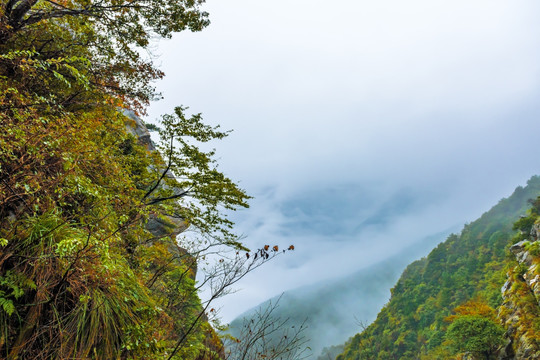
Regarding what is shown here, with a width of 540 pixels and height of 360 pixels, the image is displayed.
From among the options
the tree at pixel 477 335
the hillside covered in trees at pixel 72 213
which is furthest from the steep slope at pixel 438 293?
the hillside covered in trees at pixel 72 213

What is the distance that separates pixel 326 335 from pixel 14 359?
633 ft

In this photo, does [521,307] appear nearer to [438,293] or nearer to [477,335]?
[477,335]

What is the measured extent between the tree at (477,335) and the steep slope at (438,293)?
49.2 ft

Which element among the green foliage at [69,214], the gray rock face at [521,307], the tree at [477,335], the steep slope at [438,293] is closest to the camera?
the green foliage at [69,214]

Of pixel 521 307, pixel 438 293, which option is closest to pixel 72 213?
pixel 521 307

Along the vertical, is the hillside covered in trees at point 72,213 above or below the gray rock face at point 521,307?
above

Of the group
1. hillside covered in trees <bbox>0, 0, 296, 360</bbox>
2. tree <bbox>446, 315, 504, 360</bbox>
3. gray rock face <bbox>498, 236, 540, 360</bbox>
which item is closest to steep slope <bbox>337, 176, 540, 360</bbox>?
tree <bbox>446, 315, 504, 360</bbox>

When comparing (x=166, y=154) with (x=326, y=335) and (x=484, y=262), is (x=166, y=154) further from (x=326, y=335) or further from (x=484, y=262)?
(x=326, y=335)

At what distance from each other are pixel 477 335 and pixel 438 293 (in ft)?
188

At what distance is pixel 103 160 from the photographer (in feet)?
17.7

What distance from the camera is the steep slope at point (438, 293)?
6222cm

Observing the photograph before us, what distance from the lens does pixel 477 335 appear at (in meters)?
33.3

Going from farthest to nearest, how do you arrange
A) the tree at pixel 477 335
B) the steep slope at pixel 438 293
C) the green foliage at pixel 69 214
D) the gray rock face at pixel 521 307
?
the steep slope at pixel 438 293
the tree at pixel 477 335
the gray rock face at pixel 521 307
the green foliage at pixel 69 214

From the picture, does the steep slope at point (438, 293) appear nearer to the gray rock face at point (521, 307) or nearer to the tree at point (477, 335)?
the tree at point (477, 335)
